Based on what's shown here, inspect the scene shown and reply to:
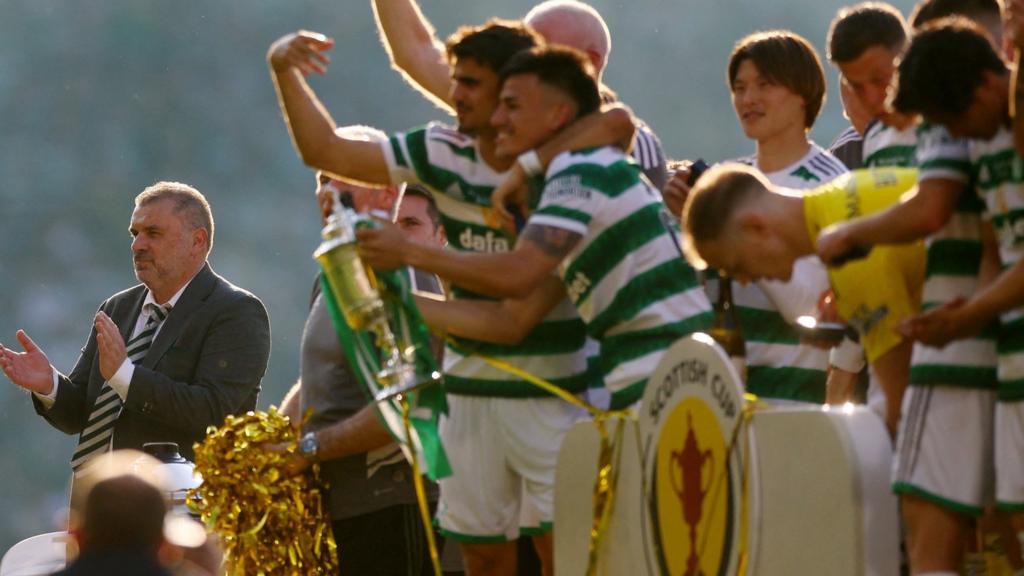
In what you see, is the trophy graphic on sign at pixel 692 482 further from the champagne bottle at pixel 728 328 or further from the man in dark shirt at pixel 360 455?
the man in dark shirt at pixel 360 455

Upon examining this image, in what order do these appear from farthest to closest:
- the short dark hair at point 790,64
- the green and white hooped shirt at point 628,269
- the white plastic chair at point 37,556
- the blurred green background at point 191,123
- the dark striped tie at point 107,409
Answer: the blurred green background at point 191,123
the dark striped tie at point 107,409
the white plastic chair at point 37,556
the short dark hair at point 790,64
the green and white hooped shirt at point 628,269

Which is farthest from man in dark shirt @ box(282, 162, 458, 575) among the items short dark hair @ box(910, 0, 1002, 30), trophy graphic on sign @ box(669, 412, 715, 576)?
short dark hair @ box(910, 0, 1002, 30)

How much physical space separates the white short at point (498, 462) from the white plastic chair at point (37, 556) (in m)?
1.65

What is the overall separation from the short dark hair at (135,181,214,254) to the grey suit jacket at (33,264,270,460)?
0.26 metres

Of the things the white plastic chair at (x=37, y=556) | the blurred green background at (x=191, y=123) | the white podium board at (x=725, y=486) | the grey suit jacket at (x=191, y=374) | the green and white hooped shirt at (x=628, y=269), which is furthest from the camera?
the blurred green background at (x=191, y=123)

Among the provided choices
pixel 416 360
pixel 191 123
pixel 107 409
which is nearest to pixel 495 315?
pixel 416 360

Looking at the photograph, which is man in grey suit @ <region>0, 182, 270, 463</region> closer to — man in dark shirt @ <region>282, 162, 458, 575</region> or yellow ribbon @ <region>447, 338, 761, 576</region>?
man in dark shirt @ <region>282, 162, 458, 575</region>

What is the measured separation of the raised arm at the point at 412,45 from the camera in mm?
5738

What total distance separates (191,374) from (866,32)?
133 inches

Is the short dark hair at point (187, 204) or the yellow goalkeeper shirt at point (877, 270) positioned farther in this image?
the short dark hair at point (187, 204)

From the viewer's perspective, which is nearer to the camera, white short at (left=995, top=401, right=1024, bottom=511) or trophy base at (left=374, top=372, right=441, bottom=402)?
white short at (left=995, top=401, right=1024, bottom=511)

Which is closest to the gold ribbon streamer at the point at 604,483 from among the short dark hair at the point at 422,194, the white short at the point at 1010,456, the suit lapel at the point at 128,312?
the white short at the point at 1010,456

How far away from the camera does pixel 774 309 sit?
196 inches

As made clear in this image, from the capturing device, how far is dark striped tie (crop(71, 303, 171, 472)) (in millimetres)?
7367
